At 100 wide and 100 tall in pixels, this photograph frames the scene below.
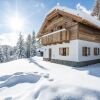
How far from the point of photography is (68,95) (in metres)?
6.42

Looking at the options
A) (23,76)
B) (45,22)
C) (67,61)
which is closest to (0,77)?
(23,76)

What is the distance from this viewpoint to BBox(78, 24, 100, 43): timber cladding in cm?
1583

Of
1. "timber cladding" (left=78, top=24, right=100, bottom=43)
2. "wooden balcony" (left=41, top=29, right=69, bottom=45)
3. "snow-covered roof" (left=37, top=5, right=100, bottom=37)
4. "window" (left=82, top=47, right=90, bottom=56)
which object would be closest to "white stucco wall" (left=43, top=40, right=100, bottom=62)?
"window" (left=82, top=47, right=90, bottom=56)

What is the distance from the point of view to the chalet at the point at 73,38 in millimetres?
15547

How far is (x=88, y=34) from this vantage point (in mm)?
16859

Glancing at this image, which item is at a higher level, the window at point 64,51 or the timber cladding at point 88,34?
the timber cladding at point 88,34

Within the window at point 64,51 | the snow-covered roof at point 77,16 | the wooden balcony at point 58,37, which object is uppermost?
the snow-covered roof at point 77,16

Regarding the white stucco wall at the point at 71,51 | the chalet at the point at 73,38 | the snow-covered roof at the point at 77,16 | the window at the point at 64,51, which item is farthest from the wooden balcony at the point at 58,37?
the snow-covered roof at the point at 77,16

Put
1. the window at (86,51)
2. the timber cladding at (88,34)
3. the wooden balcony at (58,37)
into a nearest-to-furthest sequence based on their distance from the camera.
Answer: the timber cladding at (88,34), the window at (86,51), the wooden balcony at (58,37)

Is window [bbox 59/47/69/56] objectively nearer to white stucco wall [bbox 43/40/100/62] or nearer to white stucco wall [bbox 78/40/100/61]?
white stucco wall [bbox 43/40/100/62]

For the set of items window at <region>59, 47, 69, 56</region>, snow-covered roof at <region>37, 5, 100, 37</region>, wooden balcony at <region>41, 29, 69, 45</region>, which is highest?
snow-covered roof at <region>37, 5, 100, 37</region>

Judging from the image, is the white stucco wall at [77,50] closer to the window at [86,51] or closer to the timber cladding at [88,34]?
the window at [86,51]

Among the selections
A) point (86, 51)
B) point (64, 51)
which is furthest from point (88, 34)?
point (64, 51)

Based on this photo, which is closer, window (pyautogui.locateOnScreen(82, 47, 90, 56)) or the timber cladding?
the timber cladding
